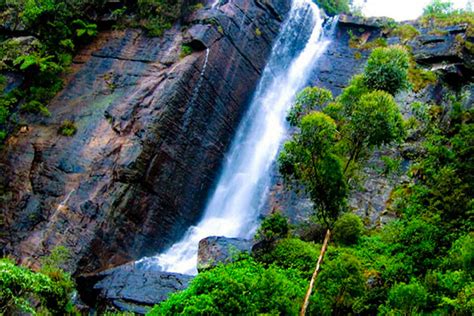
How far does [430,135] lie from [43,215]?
14664mm

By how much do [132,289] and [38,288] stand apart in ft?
9.21

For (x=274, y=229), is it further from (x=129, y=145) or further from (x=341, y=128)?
(x=129, y=145)

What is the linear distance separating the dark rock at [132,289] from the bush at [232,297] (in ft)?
11.6

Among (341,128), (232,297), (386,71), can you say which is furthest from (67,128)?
(232,297)

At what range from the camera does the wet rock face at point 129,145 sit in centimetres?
1650

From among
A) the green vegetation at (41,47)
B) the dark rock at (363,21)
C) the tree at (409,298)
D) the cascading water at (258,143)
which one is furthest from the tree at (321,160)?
the dark rock at (363,21)

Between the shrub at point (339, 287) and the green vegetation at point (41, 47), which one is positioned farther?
the green vegetation at point (41, 47)

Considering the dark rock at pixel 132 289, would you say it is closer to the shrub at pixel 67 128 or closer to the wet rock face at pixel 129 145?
the wet rock face at pixel 129 145

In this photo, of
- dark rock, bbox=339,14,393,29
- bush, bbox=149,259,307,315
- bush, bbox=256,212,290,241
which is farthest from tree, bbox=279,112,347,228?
dark rock, bbox=339,14,393,29

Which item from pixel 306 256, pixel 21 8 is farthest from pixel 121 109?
pixel 306 256

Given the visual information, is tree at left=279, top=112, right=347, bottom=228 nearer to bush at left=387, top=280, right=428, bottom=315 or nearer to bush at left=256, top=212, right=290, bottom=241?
bush at left=387, top=280, right=428, bottom=315

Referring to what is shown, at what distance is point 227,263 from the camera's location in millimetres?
13109

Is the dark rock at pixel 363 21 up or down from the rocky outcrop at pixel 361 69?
up

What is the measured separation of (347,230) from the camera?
14555 mm
